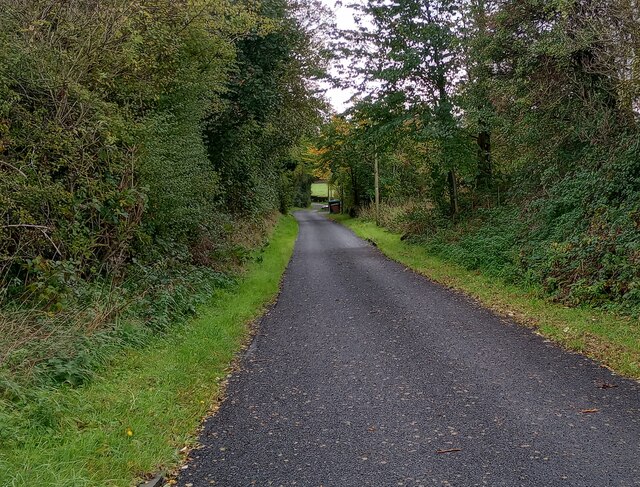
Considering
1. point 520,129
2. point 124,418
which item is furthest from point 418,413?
point 520,129

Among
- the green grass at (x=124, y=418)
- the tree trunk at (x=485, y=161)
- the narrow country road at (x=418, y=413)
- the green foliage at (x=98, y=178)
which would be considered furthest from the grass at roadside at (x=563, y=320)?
the tree trunk at (x=485, y=161)

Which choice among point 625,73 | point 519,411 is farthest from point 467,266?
point 519,411

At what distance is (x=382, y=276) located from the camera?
14.1 metres

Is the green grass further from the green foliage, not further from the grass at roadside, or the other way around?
the grass at roadside

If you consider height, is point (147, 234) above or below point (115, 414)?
above

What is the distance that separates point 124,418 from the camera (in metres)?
4.61

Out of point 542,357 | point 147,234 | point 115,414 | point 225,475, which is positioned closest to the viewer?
point 225,475

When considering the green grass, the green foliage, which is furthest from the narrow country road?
the green foliage

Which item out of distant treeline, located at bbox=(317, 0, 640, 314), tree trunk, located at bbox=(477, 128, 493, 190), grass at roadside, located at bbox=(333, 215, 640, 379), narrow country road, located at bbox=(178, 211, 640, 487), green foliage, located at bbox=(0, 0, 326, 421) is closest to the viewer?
narrow country road, located at bbox=(178, 211, 640, 487)

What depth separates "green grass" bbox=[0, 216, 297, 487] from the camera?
3.69 metres

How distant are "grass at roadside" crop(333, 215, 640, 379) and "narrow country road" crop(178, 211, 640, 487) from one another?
32 centimetres

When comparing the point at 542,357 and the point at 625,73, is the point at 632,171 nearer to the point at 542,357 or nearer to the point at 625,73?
the point at 625,73

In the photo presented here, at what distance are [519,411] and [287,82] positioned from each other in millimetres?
19014

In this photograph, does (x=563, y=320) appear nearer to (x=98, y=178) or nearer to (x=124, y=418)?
(x=124, y=418)
